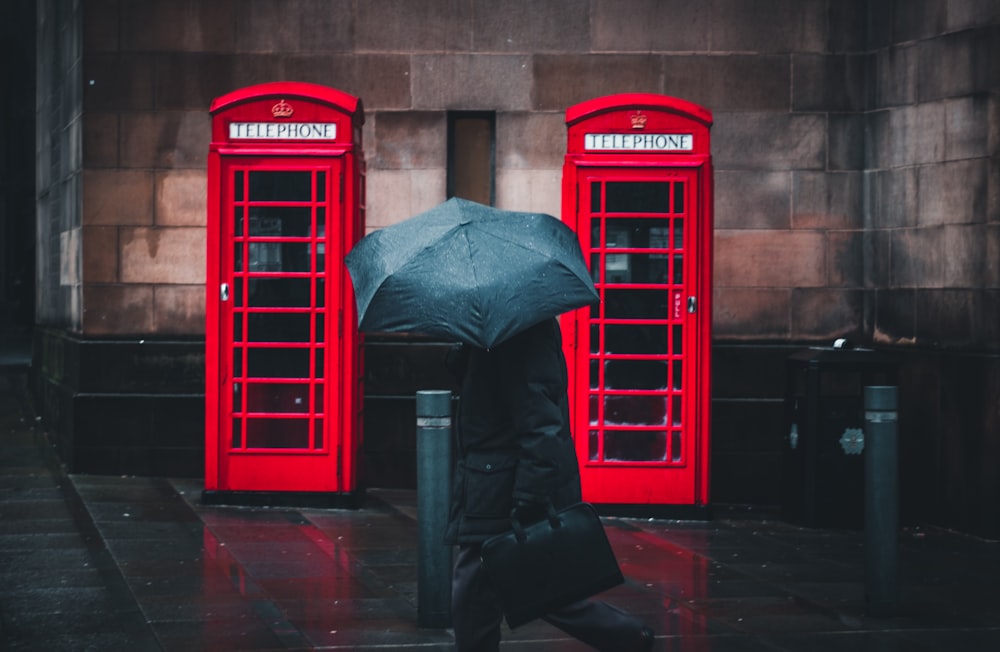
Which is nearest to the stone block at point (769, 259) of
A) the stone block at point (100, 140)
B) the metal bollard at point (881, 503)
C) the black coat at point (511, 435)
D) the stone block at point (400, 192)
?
the stone block at point (400, 192)

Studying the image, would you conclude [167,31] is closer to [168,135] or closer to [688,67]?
[168,135]

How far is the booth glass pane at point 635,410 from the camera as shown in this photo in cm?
950

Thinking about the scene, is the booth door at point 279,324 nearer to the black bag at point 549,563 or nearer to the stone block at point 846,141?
the stone block at point 846,141

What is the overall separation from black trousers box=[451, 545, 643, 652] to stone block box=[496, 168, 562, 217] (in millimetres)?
→ 5697

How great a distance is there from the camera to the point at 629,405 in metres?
9.53

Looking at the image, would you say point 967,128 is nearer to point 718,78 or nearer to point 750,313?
point 718,78

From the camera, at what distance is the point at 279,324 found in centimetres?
962

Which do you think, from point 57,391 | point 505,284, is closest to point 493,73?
point 57,391

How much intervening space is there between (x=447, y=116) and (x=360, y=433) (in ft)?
8.26

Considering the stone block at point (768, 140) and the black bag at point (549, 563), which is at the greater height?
the stone block at point (768, 140)

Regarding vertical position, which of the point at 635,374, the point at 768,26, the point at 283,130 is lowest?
the point at 635,374

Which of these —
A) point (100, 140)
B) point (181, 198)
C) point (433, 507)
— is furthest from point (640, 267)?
point (100, 140)

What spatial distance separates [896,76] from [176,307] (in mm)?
5596

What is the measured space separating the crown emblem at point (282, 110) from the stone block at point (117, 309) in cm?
210
